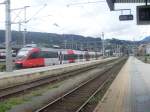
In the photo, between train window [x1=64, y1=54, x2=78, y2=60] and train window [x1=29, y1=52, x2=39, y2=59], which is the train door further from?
train window [x1=64, y1=54, x2=78, y2=60]

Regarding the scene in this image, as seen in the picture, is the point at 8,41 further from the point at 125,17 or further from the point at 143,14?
the point at 143,14

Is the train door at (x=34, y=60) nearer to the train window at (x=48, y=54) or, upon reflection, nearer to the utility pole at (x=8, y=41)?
the train window at (x=48, y=54)

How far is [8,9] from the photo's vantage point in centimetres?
3794

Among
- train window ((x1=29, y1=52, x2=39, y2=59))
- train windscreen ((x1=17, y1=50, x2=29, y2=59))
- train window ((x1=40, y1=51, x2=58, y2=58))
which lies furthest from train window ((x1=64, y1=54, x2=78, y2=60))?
train windscreen ((x1=17, y1=50, x2=29, y2=59))

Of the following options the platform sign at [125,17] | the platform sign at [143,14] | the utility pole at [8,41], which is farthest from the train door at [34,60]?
the platform sign at [143,14]

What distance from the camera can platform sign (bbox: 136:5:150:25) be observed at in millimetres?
19672

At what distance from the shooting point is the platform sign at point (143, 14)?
64.5 feet

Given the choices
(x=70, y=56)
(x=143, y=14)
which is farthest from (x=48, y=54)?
(x=143, y=14)

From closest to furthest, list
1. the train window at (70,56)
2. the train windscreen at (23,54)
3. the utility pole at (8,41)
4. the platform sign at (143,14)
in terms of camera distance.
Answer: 1. the platform sign at (143,14)
2. the utility pole at (8,41)
3. the train windscreen at (23,54)
4. the train window at (70,56)

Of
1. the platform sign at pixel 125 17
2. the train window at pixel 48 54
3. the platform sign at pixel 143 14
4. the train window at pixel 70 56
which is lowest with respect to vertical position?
the train window at pixel 70 56

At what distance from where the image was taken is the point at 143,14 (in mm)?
19719

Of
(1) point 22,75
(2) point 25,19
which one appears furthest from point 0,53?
(1) point 22,75

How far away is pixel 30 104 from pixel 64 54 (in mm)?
52207

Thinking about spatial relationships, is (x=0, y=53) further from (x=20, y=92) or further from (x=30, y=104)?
(x=30, y=104)
